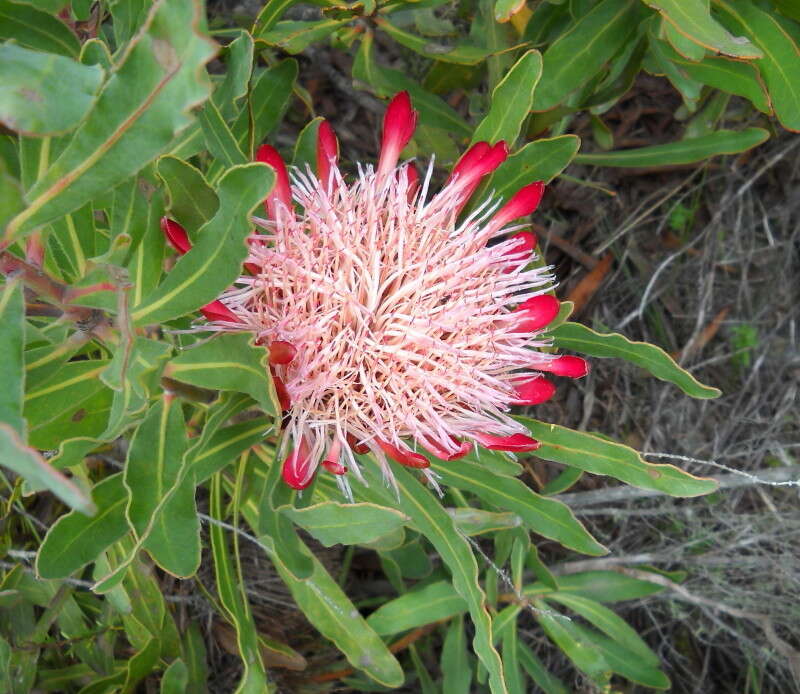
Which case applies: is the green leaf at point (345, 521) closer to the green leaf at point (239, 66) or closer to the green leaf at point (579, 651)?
the green leaf at point (239, 66)

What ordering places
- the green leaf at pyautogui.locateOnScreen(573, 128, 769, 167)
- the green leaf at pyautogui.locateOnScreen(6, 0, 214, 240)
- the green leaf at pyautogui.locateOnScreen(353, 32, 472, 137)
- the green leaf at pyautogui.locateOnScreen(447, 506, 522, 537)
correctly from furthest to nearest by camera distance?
1. the green leaf at pyautogui.locateOnScreen(573, 128, 769, 167)
2. the green leaf at pyautogui.locateOnScreen(353, 32, 472, 137)
3. the green leaf at pyautogui.locateOnScreen(447, 506, 522, 537)
4. the green leaf at pyautogui.locateOnScreen(6, 0, 214, 240)

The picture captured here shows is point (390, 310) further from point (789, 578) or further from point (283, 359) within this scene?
point (789, 578)

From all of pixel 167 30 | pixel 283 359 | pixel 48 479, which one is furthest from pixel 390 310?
pixel 48 479

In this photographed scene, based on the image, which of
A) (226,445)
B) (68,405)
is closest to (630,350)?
(226,445)

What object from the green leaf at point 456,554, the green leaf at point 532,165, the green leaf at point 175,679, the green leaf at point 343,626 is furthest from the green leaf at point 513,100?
the green leaf at point 175,679

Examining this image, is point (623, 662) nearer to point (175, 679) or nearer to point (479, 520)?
point (479, 520)

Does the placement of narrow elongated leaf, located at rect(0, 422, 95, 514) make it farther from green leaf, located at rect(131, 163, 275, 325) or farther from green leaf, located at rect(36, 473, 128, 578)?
green leaf, located at rect(36, 473, 128, 578)

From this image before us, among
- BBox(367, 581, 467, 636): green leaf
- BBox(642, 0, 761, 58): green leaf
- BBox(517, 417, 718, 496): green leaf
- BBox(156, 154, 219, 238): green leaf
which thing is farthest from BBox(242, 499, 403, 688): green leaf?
BBox(642, 0, 761, 58): green leaf
